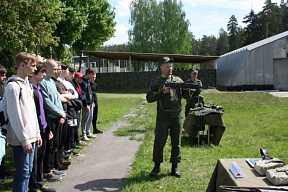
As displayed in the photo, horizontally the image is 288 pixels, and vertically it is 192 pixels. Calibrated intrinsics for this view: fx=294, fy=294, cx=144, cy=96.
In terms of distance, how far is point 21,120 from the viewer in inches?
141

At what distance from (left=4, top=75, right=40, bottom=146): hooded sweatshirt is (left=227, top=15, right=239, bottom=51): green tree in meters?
86.5

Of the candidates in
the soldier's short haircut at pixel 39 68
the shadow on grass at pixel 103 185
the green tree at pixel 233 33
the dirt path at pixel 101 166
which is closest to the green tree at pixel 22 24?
the dirt path at pixel 101 166

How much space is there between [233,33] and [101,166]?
3408 inches

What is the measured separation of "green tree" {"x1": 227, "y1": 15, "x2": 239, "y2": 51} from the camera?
84.9 metres

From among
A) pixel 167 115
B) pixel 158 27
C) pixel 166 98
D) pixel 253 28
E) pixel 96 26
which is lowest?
pixel 167 115

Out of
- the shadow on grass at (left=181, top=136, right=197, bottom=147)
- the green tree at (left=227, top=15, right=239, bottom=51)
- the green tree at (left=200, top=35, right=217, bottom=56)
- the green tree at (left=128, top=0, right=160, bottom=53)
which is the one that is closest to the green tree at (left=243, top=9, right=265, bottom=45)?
the green tree at (left=227, top=15, right=239, bottom=51)

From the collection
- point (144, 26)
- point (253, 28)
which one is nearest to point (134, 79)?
point (144, 26)

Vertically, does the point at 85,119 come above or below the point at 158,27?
below

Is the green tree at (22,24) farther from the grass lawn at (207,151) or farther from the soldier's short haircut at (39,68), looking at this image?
the soldier's short haircut at (39,68)

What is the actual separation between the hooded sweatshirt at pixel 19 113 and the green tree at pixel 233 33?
86.5 m

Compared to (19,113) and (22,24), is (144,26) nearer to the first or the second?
(22,24)

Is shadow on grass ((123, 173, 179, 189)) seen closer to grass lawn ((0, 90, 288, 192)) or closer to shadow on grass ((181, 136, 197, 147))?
grass lawn ((0, 90, 288, 192))

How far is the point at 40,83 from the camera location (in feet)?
16.1

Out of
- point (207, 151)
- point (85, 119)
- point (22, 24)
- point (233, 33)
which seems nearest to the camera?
point (207, 151)
